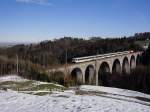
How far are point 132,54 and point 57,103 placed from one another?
69.7 m

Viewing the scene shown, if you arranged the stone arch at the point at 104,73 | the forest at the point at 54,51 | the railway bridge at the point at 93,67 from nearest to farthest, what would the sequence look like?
1. the railway bridge at the point at 93,67
2. the stone arch at the point at 104,73
3. the forest at the point at 54,51

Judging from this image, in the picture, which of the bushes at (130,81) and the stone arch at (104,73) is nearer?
the bushes at (130,81)

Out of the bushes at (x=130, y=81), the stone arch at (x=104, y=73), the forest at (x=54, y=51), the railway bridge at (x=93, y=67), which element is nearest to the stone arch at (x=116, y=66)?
the railway bridge at (x=93, y=67)

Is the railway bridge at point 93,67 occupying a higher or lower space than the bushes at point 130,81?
higher

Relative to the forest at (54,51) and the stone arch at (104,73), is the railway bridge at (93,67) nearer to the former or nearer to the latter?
the stone arch at (104,73)

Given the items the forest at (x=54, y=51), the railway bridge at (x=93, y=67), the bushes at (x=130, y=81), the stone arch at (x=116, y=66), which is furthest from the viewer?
the stone arch at (x=116, y=66)

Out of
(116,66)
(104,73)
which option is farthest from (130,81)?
(116,66)

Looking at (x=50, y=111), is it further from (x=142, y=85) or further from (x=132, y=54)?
(x=132, y=54)

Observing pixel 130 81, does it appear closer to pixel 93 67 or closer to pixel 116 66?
pixel 93 67

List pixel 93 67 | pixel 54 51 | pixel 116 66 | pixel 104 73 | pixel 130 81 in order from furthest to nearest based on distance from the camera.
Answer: pixel 54 51 → pixel 116 66 → pixel 104 73 → pixel 130 81 → pixel 93 67

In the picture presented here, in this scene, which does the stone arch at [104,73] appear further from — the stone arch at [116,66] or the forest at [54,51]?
the forest at [54,51]

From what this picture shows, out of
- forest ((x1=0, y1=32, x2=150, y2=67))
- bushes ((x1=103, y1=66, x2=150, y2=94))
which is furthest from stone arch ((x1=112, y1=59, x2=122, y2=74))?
forest ((x1=0, y1=32, x2=150, y2=67))

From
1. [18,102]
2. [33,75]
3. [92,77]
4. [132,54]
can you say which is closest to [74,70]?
[92,77]

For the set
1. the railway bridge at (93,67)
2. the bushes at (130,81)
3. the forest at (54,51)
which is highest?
the forest at (54,51)
